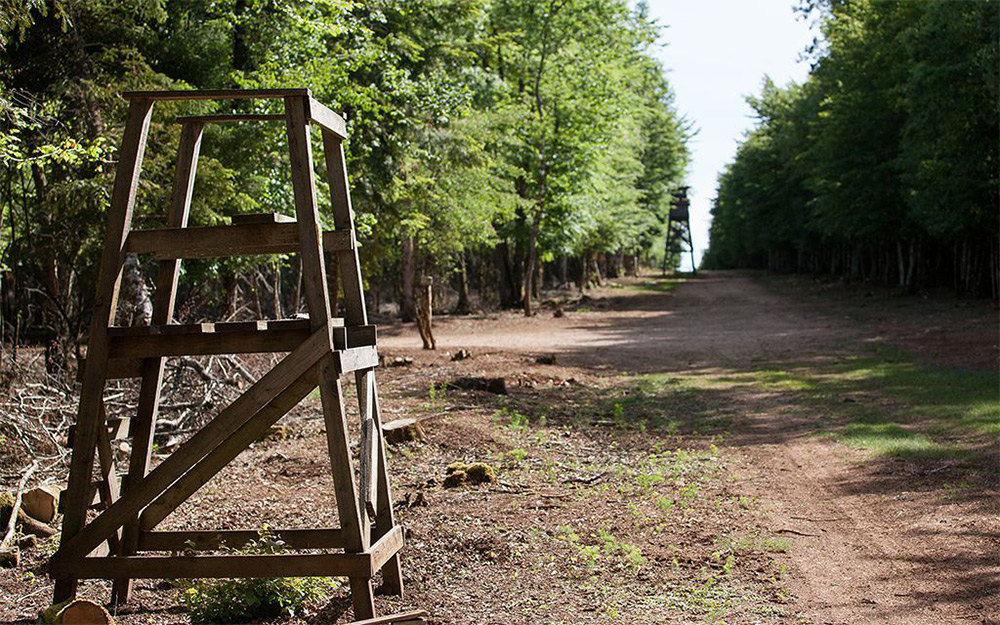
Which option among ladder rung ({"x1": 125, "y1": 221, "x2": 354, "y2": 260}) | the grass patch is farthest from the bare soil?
ladder rung ({"x1": 125, "y1": 221, "x2": 354, "y2": 260})

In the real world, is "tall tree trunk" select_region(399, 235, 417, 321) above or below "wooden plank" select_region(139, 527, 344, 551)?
above

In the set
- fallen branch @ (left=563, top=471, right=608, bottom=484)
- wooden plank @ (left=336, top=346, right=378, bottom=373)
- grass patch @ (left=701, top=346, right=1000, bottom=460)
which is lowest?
grass patch @ (left=701, top=346, right=1000, bottom=460)

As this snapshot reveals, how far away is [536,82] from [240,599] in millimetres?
27318

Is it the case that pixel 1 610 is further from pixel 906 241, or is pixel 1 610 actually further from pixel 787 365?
pixel 906 241

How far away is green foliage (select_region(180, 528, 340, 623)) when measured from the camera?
5.43 metres

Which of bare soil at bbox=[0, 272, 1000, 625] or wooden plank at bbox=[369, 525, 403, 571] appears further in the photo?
bare soil at bbox=[0, 272, 1000, 625]

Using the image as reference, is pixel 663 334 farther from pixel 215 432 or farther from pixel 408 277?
pixel 215 432

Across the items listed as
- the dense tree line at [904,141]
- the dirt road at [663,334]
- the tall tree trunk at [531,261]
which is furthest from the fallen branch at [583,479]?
the tall tree trunk at [531,261]

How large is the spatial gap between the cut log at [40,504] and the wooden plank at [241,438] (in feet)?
8.92

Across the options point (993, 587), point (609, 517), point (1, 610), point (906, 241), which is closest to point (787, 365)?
point (609, 517)

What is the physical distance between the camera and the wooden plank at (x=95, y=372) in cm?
535

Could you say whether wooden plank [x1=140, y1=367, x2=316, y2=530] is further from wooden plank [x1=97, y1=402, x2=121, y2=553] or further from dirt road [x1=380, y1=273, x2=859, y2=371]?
dirt road [x1=380, y1=273, x2=859, y2=371]

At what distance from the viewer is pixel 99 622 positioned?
4.78 meters

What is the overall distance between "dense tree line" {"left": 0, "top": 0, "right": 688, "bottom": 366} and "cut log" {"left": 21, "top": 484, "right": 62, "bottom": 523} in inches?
112
